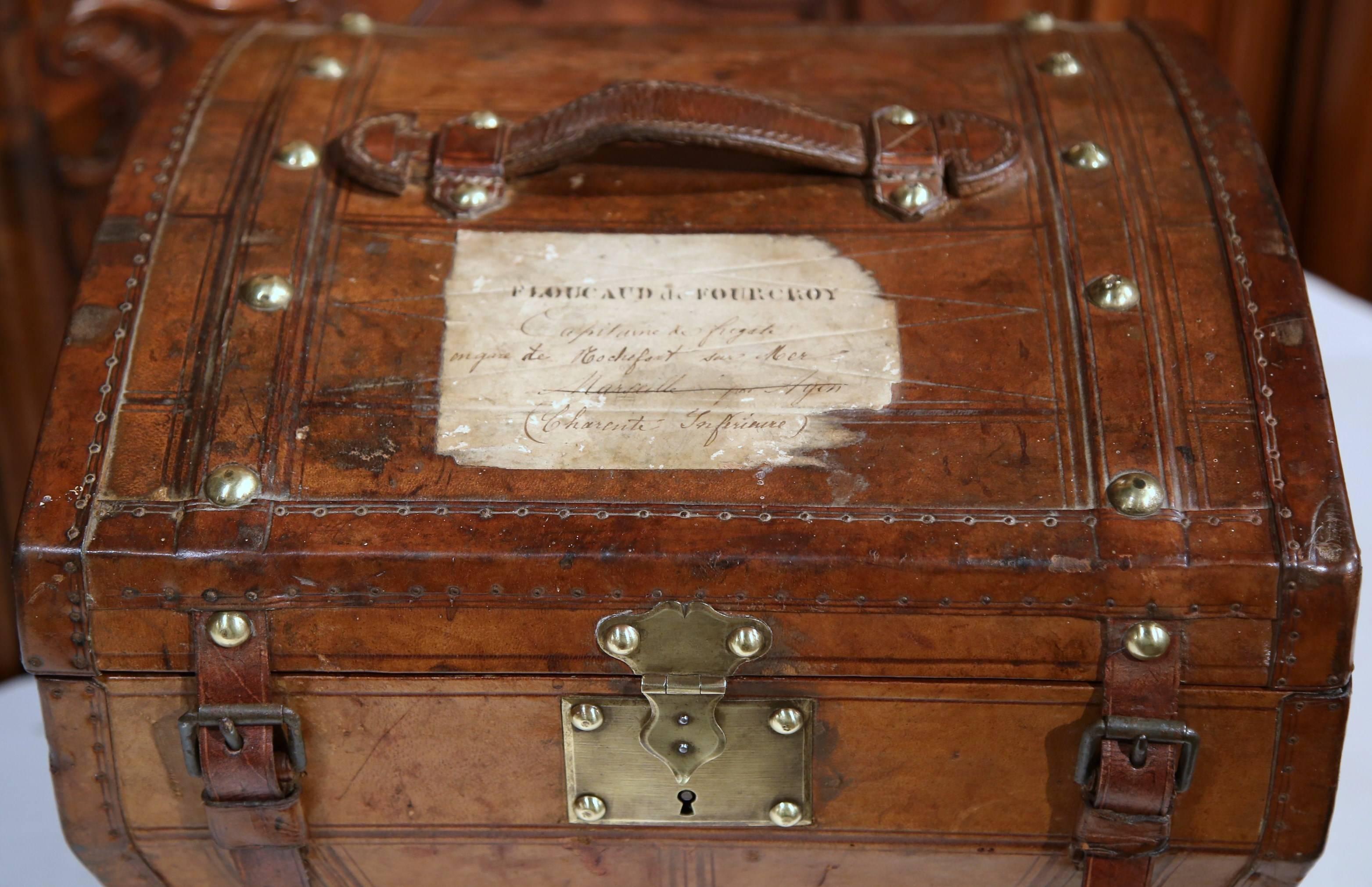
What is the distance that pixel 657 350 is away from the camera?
61.4 inches

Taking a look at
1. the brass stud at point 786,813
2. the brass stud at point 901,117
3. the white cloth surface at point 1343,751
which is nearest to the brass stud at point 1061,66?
the brass stud at point 901,117

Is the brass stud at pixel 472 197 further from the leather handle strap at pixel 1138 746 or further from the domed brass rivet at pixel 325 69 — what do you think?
the leather handle strap at pixel 1138 746

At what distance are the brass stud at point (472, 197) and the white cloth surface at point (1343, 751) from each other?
3.03 ft

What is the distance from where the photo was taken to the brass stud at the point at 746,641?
1429 mm

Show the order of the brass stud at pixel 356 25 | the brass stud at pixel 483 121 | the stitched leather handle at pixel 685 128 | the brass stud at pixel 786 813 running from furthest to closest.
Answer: the brass stud at pixel 356 25, the brass stud at pixel 483 121, the stitched leather handle at pixel 685 128, the brass stud at pixel 786 813

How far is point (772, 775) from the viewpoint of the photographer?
1510mm

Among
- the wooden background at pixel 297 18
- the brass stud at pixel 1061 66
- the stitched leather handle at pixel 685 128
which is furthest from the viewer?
the wooden background at pixel 297 18

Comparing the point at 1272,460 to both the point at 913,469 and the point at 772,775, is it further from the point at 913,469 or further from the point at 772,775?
the point at 772,775

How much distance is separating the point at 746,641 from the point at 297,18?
54.2 inches

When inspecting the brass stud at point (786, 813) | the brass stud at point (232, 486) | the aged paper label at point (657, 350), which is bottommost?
the brass stud at point (786, 813)

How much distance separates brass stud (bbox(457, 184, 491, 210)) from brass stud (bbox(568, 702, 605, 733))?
0.60m

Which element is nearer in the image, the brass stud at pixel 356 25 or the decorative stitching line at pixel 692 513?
the decorative stitching line at pixel 692 513

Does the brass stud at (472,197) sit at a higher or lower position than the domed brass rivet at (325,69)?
lower

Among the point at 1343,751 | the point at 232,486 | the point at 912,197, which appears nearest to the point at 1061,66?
the point at 912,197
